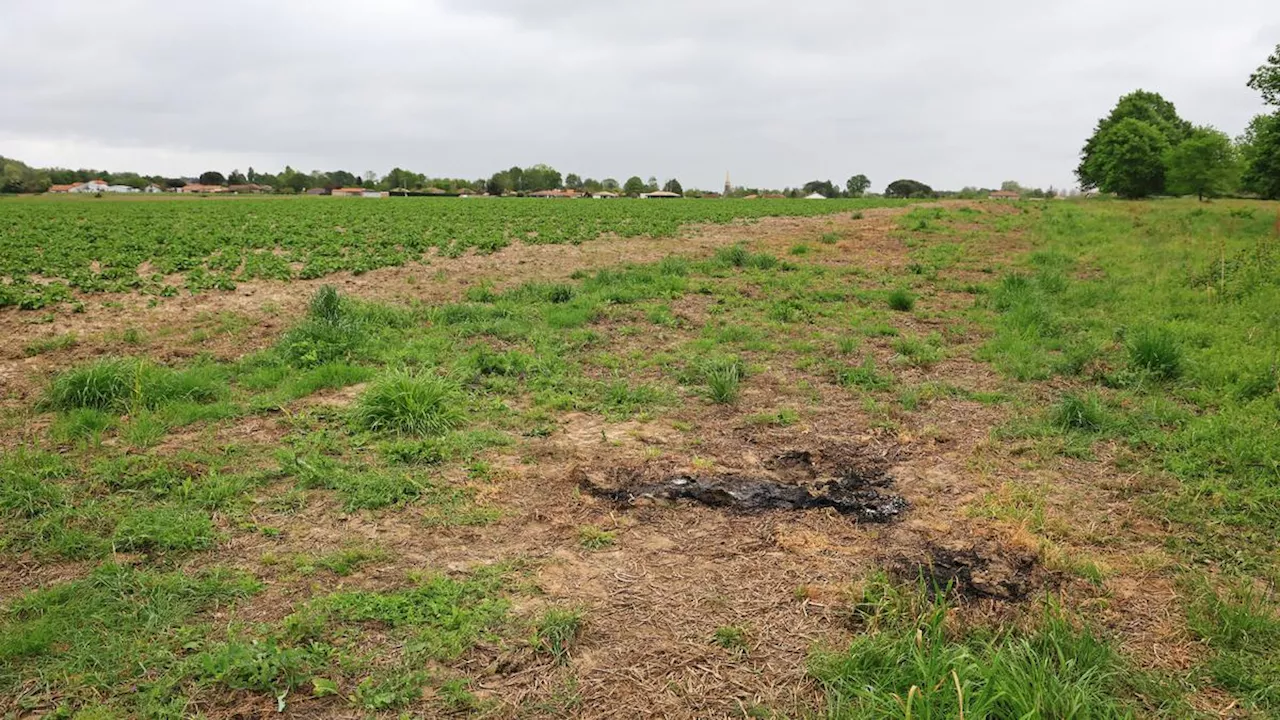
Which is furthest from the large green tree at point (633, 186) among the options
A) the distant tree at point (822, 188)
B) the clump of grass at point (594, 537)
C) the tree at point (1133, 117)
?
the clump of grass at point (594, 537)

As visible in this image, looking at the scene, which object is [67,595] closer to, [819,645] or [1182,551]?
[819,645]

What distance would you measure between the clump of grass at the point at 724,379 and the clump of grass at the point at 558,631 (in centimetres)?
367

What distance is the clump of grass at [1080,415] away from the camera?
600 cm

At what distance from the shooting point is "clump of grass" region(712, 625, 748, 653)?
329cm

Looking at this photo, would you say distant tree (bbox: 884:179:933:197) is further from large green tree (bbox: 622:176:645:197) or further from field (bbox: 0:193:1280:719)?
field (bbox: 0:193:1280:719)

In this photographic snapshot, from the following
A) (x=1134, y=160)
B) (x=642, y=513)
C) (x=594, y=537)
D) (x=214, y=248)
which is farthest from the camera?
(x=1134, y=160)

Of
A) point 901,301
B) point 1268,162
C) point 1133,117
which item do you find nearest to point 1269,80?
point 1268,162

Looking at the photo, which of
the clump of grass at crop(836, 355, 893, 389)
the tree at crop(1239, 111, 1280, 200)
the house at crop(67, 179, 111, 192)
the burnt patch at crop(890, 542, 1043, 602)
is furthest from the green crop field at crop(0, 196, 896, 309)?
the house at crop(67, 179, 111, 192)

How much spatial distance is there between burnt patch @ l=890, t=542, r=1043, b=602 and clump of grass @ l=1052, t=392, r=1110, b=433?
2628mm

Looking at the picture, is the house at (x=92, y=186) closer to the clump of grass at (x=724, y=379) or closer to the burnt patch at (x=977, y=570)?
the clump of grass at (x=724, y=379)

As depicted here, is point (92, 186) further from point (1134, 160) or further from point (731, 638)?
point (731, 638)

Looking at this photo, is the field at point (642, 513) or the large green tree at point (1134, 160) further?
the large green tree at point (1134, 160)

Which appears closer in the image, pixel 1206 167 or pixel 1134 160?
pixel 1206 167

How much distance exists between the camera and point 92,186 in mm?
119000
